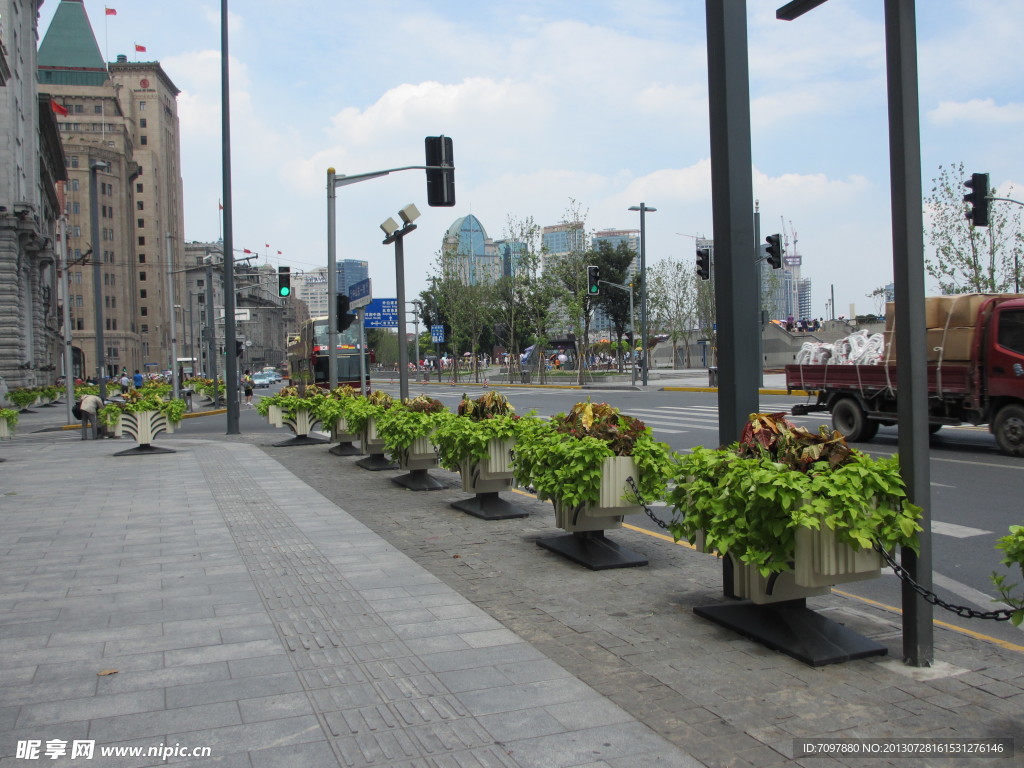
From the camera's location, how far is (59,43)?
114062 millimetres

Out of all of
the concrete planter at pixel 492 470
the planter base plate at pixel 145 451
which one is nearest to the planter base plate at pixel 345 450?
the planter base plate at pixel 145 451

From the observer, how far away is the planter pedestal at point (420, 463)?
35.3 ft

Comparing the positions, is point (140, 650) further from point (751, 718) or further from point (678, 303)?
point (678, 303)

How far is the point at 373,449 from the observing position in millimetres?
13344

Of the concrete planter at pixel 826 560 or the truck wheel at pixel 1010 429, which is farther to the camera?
the truck wheel at pixel 1010 429

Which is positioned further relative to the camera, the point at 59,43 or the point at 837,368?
the point at 59,43

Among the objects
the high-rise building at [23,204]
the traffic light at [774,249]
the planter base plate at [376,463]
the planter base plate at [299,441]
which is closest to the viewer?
the planter base plate at [376,463]

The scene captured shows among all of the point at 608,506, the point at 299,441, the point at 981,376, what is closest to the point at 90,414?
the point at 299,441

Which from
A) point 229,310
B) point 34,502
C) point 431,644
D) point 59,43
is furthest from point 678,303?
point 59,43

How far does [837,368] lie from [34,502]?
12.8 meters

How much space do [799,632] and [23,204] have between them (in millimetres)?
48034

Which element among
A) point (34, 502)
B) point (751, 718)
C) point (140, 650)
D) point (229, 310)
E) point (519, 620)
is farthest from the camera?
point (229, 310)

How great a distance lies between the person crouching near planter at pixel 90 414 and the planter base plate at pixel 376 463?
1059 cm

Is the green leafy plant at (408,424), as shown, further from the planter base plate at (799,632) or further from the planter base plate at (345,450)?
the planter base plate at (799,632)
